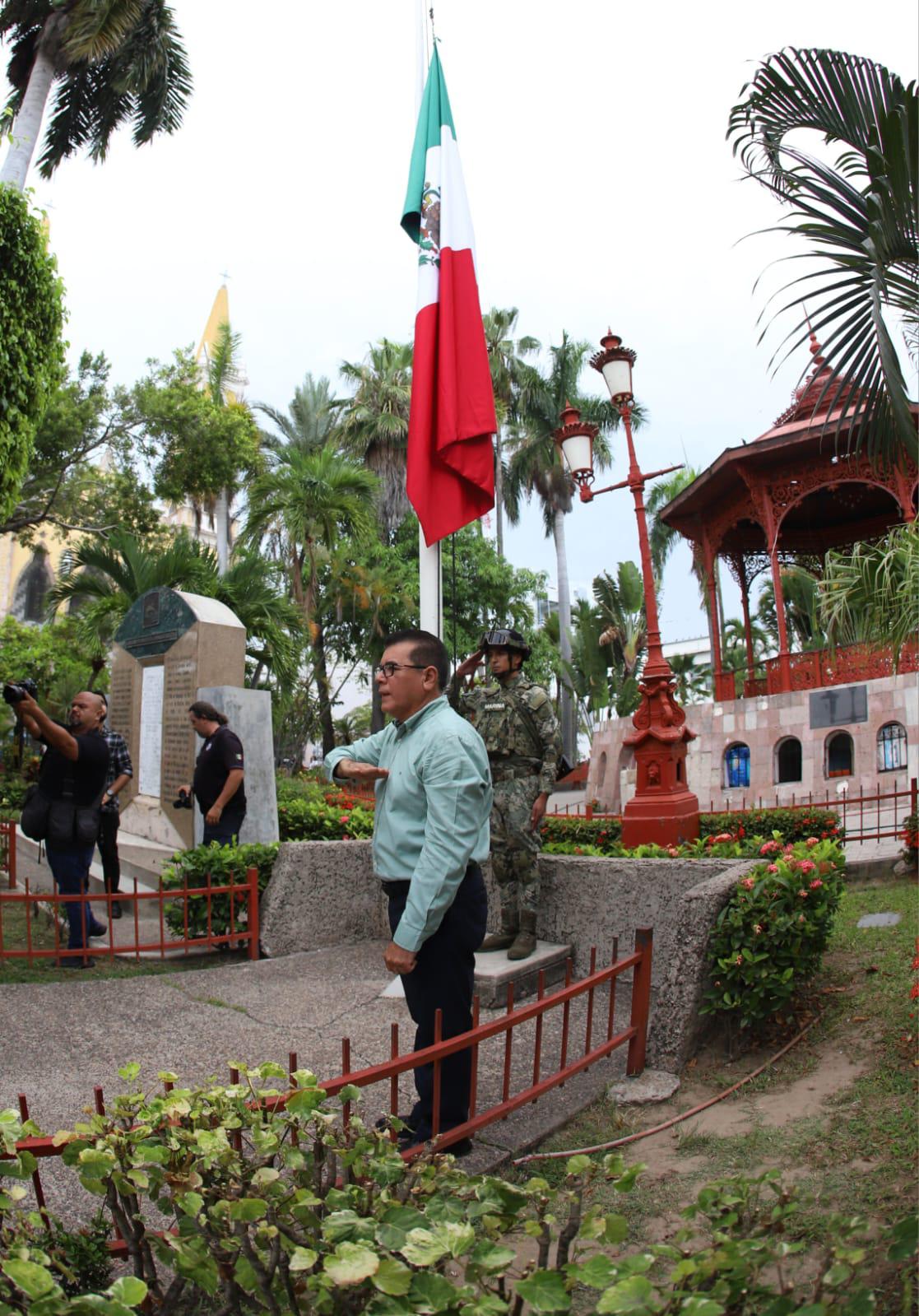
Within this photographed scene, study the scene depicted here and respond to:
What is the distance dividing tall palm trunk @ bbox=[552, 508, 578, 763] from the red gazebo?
9227 mm

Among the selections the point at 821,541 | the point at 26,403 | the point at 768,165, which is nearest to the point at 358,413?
the point at 821,541

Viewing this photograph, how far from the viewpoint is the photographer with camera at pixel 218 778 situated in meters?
6.23

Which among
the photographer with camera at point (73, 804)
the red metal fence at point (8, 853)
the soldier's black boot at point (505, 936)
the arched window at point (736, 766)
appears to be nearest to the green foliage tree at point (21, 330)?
the red metal fence at point (8, 853)

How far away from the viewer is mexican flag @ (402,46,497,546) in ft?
18.1

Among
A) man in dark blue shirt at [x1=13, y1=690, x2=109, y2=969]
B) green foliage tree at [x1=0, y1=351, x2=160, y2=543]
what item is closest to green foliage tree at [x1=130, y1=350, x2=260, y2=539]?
green foliage tree at [x1=0, y1=351, x2=160, y2=543]

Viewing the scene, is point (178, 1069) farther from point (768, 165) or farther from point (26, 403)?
point (26, 403)

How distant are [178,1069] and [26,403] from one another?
337 inches

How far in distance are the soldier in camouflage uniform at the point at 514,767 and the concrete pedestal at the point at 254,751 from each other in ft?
7.98

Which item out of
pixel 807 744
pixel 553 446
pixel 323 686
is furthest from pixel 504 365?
pixel 807 744

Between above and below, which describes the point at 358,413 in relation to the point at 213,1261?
above

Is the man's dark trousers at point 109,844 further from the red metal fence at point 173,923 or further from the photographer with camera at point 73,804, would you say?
the photographer with camera at point 73,804

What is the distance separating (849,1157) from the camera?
2.89 meters

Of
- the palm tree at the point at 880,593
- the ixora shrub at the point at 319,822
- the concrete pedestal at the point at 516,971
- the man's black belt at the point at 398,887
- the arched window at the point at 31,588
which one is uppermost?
the arched window at the point at 31,588

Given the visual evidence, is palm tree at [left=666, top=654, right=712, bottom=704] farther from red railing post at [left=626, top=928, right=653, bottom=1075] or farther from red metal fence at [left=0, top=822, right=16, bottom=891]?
red railing post at [left=626, top=928, right=653, bottom=1075]
